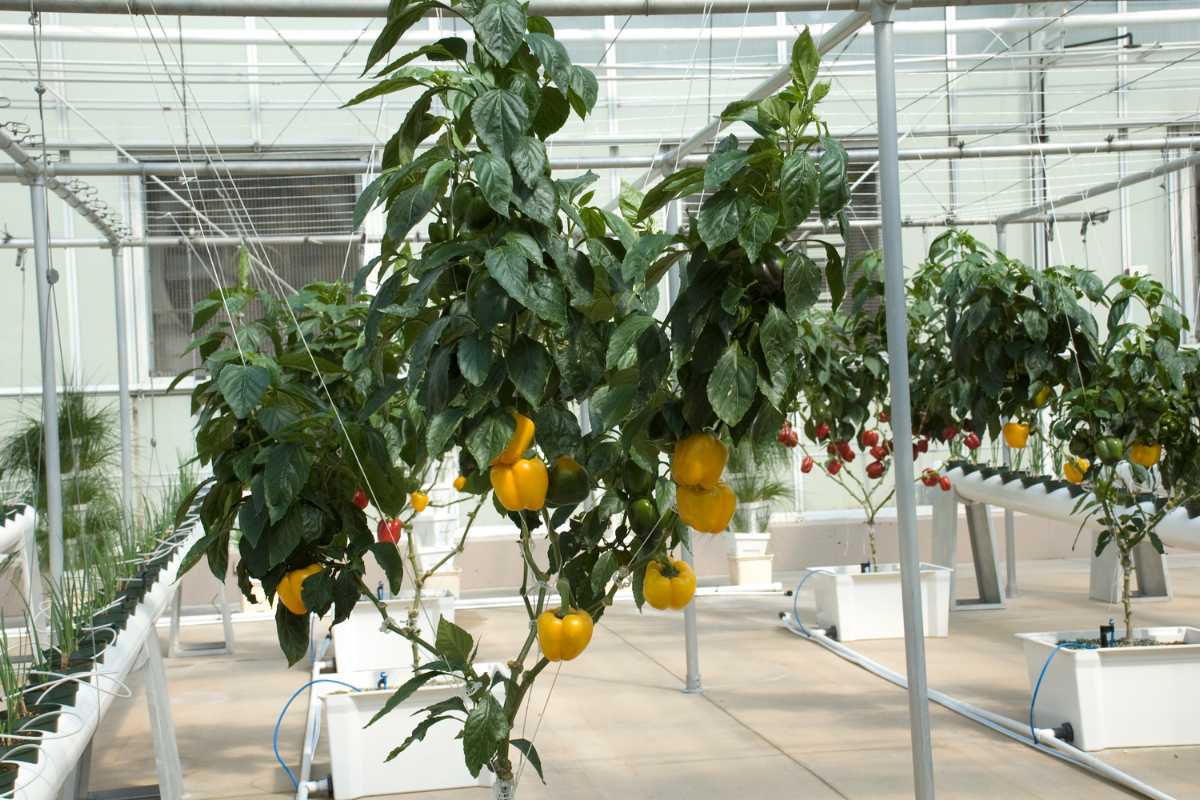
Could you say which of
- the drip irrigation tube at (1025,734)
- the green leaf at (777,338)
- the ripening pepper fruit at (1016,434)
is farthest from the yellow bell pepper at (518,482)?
the ripening pepper fruit at (1016,434)

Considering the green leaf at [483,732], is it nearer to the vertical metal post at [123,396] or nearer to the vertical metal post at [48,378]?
the vertical metal post at [48,378]

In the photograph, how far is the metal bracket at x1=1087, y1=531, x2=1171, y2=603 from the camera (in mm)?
7051

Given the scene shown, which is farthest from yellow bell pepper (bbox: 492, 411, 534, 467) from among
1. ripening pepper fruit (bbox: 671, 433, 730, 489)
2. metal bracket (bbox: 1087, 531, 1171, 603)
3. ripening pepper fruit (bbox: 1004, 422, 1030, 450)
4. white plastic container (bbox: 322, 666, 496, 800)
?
metal bracket (bbox: 1087, 531, 1171, 603)

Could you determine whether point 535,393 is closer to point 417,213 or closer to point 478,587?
point 417,213

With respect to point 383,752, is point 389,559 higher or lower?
higher

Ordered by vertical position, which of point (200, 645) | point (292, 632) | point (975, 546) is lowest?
point (200, 645)

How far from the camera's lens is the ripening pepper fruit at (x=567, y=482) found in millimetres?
1863

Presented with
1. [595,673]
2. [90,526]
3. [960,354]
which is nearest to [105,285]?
[90,526]

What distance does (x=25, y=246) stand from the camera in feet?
24.0

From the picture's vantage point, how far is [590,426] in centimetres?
395

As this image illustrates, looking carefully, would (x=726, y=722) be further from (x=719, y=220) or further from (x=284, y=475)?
(x=719, y=220)

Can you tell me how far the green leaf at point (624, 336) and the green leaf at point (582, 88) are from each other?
298mm

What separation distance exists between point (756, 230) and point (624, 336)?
0.24 meters

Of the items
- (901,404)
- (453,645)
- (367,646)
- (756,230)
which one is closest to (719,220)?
(756,230)
